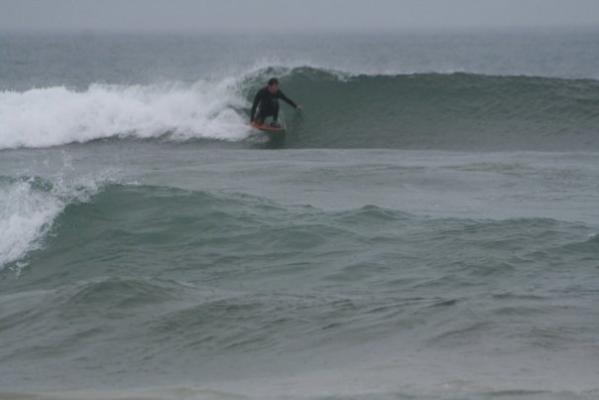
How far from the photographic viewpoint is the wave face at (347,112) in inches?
838

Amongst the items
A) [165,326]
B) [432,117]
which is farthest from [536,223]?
[432,117]

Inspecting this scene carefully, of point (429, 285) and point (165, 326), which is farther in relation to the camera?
point (429, 285)

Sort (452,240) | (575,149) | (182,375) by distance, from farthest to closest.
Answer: (575,149), (452,240), (182,375)

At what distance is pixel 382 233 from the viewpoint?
9.82 metres

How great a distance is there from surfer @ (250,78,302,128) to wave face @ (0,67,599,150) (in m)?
0.55

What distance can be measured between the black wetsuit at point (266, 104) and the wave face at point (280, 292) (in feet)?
28.8

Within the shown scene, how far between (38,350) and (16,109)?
18215mm

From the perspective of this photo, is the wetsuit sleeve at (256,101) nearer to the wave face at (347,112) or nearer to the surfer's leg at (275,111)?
the surfer's leg at (275,111)

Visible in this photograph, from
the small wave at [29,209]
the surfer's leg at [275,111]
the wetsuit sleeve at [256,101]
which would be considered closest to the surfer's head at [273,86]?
the wetsuit sleeve at [256,101]

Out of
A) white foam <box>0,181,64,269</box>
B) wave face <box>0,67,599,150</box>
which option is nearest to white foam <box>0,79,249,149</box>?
wave face <box>0,67,599,150</box>

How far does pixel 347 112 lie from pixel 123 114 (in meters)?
5.17

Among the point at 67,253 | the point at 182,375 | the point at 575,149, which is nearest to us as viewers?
the point at 182,375

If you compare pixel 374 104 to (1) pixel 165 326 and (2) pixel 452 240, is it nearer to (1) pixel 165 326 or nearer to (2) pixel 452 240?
(2) pixel 452 240

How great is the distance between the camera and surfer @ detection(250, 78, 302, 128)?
65.8ft
